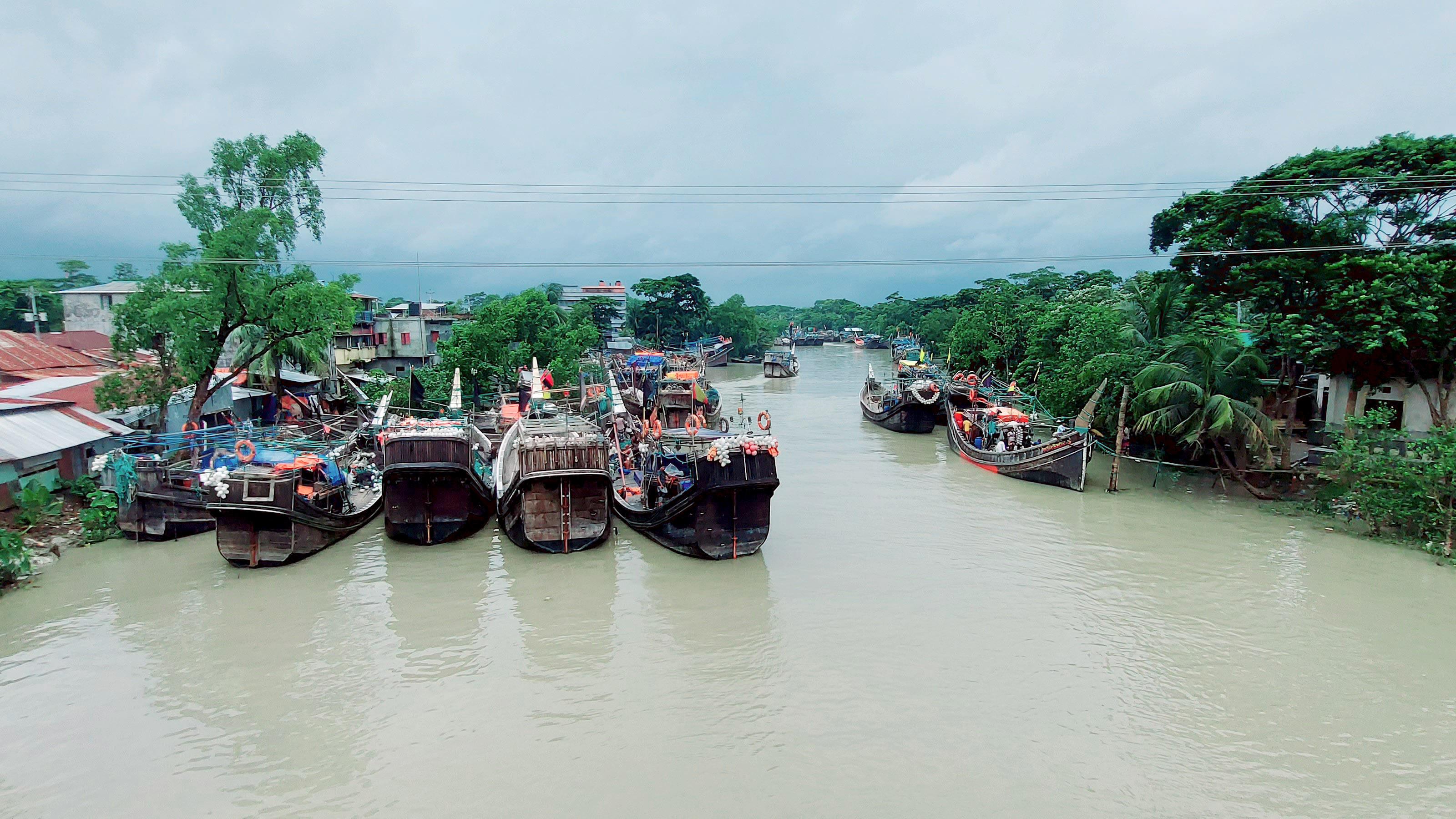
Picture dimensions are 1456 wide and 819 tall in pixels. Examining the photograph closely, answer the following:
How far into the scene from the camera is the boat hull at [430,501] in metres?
15.0

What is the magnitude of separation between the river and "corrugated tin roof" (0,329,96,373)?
9.99 meters

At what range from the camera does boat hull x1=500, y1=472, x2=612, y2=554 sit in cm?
1474

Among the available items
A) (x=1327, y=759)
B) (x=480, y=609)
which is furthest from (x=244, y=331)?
(x=1327, y=759)

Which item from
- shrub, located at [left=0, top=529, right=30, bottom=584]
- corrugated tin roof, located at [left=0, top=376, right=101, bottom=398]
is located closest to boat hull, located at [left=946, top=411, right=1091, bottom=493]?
shrub, located at [left=0, top=529, right=30, bottom=584]

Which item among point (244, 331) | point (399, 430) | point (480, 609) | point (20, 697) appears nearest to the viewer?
point (20, 697)

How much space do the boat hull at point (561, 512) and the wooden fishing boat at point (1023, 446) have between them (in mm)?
12154

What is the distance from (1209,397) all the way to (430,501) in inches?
689

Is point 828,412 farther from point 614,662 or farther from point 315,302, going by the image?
point 614,662

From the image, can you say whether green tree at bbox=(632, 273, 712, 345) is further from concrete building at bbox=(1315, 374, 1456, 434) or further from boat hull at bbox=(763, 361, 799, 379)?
concrete building at bbox=(1315, 374, 1456, 434)

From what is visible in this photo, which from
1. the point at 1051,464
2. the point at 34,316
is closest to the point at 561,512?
the point at 1051,464

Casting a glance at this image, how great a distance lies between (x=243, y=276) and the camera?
18.0 m

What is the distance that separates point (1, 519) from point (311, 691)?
9.34 meters

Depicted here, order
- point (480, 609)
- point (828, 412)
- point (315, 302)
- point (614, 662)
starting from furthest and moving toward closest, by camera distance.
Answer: point (828, 412) < point (315, 302) < point (480, 609) < point (614, 662)

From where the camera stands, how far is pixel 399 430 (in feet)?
53.0
